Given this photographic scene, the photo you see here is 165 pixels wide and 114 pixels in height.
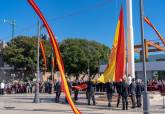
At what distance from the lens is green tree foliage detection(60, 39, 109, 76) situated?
69312 mm

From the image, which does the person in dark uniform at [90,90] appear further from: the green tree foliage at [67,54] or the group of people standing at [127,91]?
the green tree foliage at [67,54]

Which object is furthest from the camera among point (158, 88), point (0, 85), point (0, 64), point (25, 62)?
point (0, 64)

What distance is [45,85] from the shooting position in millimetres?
46500

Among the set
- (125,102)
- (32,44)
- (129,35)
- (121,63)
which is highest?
(32,44)

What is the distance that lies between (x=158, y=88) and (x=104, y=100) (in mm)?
10643

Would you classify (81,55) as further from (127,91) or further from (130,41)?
(127,91)

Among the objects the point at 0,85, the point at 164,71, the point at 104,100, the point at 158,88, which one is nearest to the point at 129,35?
the point at 104,100

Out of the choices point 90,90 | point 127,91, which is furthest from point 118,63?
point 90,90

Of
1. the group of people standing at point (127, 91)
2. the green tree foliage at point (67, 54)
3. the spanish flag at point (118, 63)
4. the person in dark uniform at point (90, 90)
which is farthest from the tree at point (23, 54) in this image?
the group of people standing at point (127, 91)

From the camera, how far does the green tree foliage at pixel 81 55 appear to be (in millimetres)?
69312

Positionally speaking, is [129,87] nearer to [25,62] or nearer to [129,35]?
[129,35]

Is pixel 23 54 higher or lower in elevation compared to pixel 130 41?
higher

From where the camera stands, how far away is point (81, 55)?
69875mm

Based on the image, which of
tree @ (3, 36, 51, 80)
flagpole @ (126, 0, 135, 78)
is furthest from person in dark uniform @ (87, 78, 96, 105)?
tree @ (3, 36, 51, 80)
